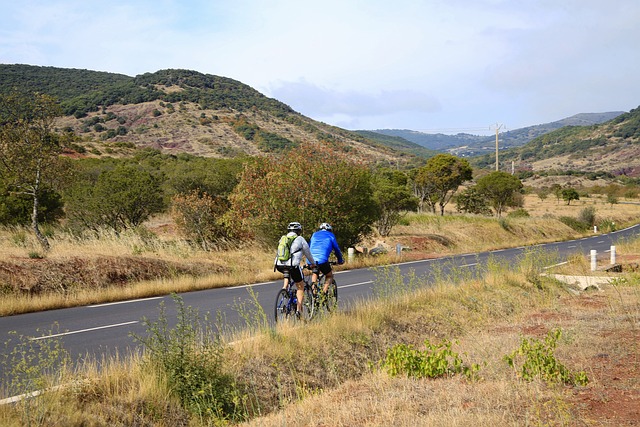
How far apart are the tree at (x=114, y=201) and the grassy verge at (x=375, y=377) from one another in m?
16.4

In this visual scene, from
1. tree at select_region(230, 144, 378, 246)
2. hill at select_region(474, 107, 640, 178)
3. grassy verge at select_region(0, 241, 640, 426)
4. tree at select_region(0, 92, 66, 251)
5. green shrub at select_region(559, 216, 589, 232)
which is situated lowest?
green shrub at select_region(559, 216, 589, 232)

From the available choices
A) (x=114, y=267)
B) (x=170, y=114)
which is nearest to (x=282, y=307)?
(x=114, y=267)

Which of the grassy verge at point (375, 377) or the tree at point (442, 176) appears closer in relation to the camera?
the grassy verge at point (375, 377)

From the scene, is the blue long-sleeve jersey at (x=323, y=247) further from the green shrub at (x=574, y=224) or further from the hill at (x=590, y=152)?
the hill at (x=590, y=152)

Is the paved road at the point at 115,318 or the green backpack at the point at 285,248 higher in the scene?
the green backpack at the point at 285,248

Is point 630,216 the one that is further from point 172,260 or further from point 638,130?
point 638,130

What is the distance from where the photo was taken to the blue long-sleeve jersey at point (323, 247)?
1056cm

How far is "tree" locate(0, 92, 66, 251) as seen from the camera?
16953 millimetres

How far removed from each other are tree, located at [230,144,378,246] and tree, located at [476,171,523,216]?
109 ft

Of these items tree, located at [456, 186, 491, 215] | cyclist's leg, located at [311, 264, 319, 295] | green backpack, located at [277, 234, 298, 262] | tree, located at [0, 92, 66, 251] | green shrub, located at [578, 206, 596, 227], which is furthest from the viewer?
tree, located at [456, 186, 491, 215]

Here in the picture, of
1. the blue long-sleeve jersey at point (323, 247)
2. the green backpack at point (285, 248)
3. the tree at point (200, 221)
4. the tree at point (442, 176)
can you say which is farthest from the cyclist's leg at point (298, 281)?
the tree at point (442, 176)

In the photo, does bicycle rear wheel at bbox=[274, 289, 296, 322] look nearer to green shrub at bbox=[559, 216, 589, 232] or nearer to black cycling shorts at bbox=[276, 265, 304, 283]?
black cycling shorts at bbox=[276, 265, 304, 283]

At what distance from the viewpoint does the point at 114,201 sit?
2528cm

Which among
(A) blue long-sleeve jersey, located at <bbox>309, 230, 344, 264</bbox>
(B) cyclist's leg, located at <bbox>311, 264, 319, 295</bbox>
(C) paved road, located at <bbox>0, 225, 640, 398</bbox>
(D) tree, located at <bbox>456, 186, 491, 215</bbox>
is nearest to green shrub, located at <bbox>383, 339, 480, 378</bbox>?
(C) paved road, located at <bbox>0, 225, 640, 398</bbox>
